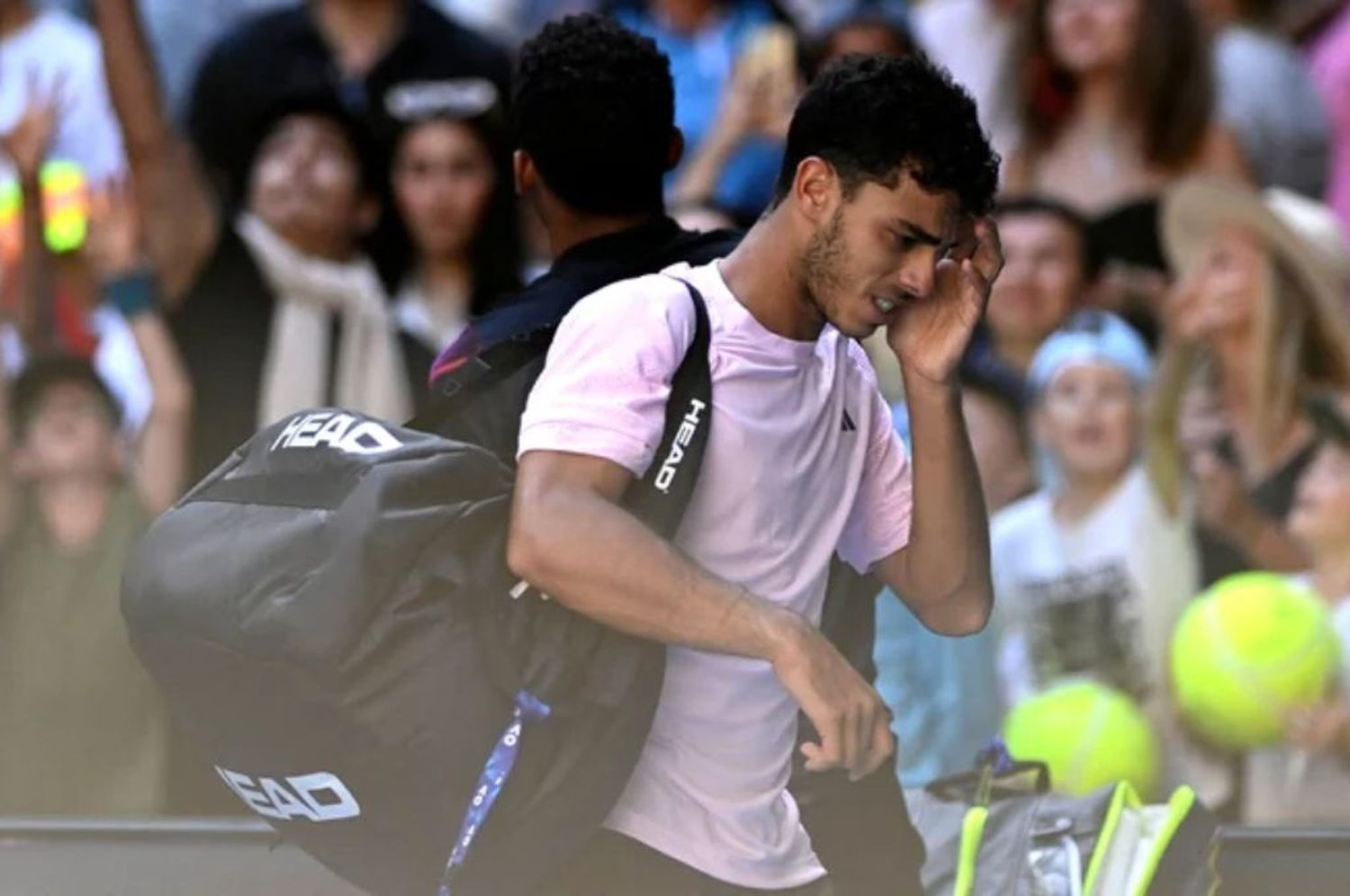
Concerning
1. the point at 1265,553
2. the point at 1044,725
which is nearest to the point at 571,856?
the point at 1044,725

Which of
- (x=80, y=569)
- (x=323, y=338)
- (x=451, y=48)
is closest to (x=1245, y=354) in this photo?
(x=451, y=48)

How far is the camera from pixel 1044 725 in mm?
5422

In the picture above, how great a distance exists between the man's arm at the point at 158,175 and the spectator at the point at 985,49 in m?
1.66

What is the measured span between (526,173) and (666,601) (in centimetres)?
82

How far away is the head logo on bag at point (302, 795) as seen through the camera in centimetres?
276

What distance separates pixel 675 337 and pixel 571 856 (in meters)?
0.52

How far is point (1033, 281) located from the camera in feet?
20.0

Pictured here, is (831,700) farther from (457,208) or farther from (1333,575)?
(457,208)

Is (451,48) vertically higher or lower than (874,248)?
higher

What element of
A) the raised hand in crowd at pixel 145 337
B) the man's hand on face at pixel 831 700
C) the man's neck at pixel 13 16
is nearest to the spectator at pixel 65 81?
the man's neck at pixel 13 16

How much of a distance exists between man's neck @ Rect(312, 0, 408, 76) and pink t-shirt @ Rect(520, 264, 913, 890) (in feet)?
11.8

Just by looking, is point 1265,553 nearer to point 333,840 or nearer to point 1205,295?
point 1205,295

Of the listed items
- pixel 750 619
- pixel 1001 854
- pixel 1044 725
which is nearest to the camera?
pixel 750 619

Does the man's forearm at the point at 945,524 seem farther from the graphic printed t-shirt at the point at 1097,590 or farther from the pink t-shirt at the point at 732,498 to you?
the graphic printed t-shirt at the point at 1097,590
